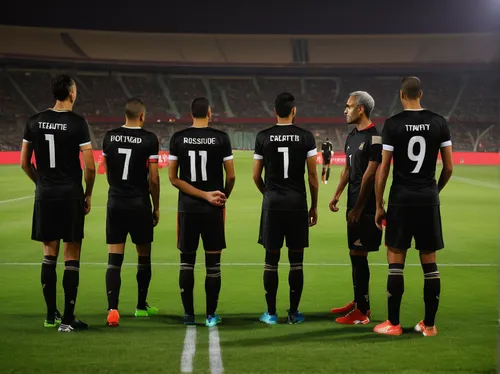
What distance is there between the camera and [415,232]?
725 centimetres

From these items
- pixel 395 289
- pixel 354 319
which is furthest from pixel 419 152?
pixel 354 319

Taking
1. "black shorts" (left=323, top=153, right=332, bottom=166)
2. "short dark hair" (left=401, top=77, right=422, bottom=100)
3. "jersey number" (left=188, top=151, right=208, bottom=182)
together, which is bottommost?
"jersey number" (left=188, top=151, right=208, bottom=182)

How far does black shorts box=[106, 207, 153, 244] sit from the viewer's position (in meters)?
7.76

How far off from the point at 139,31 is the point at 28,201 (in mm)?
49665

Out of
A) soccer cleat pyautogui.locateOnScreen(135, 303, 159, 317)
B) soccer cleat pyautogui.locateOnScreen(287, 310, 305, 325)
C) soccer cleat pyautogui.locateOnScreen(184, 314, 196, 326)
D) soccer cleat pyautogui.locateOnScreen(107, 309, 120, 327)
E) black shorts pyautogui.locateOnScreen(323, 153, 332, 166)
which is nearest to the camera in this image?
soccer cleat pyautogui.locateOnScreen(107, 309, 120, 327)

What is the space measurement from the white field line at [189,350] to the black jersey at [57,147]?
1.78m

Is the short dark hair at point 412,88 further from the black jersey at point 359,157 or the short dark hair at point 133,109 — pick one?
the short dark hair at point 133,109

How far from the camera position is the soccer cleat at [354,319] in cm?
790

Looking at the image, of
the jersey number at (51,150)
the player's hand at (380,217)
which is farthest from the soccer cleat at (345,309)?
the jersey number at (51,150)

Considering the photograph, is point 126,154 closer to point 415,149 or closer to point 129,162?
point 129,162

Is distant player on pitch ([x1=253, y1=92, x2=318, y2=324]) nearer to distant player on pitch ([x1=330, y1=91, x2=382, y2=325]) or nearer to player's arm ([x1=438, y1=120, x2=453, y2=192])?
distant player on pitch ([x1=330, y1=91, x2=382, y2=325])

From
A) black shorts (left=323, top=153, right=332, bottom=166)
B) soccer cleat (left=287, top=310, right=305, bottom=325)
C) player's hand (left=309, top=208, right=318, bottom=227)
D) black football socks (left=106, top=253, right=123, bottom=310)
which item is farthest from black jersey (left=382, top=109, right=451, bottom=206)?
black shorts (left=323, top=153, right=332, bottom=166)

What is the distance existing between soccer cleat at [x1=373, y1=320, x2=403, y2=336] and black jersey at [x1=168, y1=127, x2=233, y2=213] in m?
2.07

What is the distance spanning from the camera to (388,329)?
7.34 meters
